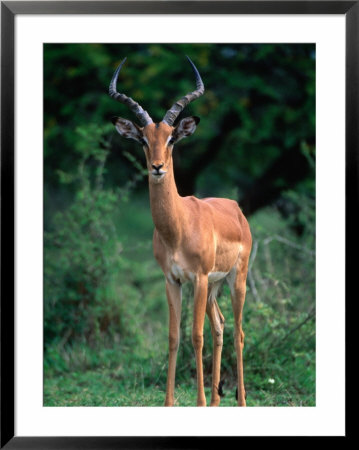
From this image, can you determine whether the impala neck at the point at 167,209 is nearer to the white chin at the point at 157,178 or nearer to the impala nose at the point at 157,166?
the white chin at the point at 157,178

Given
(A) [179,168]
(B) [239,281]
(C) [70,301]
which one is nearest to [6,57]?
(B) [239,281]

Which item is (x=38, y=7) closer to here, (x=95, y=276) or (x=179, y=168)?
(x=95, y=276)

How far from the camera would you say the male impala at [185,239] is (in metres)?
6.02

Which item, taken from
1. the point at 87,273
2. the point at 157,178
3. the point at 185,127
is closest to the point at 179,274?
the point at 157,178

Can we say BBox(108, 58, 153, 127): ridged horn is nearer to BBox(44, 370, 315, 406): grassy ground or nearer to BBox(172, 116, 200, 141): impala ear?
BBox(172, 116, 200, 141): impala ear

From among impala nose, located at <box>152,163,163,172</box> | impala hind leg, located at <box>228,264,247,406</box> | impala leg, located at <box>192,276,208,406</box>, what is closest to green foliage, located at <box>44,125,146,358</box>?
impala hind leg, located at <box>228,264,247,406</box>

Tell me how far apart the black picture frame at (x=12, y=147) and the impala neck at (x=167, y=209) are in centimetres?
103

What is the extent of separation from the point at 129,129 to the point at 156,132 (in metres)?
0.26

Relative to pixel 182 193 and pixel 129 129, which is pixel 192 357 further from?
pixel 182 193

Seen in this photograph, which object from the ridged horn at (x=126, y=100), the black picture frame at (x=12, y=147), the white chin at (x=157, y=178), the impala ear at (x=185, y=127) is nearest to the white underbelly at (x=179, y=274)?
the white chin at (x=157, y=178)

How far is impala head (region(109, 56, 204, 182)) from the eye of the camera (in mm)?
5895

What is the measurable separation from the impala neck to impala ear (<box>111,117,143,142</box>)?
1.08ft

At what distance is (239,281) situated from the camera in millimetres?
6926

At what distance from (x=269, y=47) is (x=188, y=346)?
3.34 m
